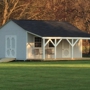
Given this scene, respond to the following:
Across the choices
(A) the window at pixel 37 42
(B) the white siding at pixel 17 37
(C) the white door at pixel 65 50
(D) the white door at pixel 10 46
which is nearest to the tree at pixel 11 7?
(B) the white siding at pixel 17 37

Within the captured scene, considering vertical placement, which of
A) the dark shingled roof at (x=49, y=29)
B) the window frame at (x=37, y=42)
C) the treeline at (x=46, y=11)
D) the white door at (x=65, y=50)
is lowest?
the white door at (x=65, y=50)

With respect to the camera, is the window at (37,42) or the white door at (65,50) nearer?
the window at (37,42)

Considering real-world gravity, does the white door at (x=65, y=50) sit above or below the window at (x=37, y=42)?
below

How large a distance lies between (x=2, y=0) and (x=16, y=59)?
1638cm

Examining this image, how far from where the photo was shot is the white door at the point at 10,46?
47.7 m

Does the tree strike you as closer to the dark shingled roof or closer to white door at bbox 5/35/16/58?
the dark shingled roof

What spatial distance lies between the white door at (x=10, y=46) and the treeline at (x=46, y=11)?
12880 mm

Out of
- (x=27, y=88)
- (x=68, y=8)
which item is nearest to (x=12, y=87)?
(x=27, y=88)

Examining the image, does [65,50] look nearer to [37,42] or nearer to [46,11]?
[37,42]

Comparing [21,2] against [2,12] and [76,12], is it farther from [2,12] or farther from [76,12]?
[76,12]

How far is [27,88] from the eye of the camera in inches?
758

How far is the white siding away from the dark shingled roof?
1.69 feet

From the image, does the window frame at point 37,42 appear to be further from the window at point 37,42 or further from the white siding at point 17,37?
the white siding at point 17,37

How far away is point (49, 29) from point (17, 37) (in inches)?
134
